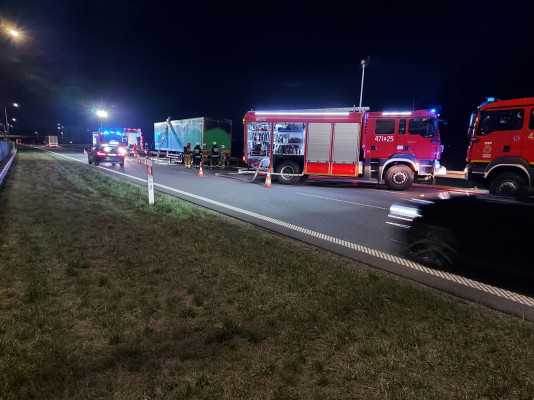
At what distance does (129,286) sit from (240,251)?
176 centimetres

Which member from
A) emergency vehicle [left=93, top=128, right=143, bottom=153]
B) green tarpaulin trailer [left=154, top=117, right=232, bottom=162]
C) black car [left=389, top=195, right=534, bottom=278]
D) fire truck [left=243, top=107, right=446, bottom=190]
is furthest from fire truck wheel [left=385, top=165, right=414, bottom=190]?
emergency vehicle [left=93, top=128, right=143, bottom=153]

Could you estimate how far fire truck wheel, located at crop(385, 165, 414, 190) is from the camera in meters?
13.4

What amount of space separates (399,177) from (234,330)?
12.0 meters

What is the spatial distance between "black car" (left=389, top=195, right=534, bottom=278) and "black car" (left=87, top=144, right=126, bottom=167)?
20819mm

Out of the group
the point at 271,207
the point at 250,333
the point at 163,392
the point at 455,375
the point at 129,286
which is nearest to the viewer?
the point at 163,392

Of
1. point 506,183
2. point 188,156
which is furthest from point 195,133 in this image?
point 506,183

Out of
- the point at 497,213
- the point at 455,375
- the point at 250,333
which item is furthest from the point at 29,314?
the point at 497,213

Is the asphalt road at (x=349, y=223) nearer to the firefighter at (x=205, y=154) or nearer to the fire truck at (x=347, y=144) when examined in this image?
the fire truck at (x=347, y=144)

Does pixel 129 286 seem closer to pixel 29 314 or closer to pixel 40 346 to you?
pixel 29 314

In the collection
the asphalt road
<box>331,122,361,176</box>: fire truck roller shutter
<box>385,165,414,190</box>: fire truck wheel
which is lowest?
the asphalt road

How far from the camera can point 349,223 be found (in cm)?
766

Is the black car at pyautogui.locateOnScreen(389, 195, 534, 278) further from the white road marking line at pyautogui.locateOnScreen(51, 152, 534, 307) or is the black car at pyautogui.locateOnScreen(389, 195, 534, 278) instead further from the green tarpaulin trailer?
the green tarpaulin trailer

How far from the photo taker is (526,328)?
320 cm

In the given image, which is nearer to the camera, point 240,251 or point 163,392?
point 163,392
